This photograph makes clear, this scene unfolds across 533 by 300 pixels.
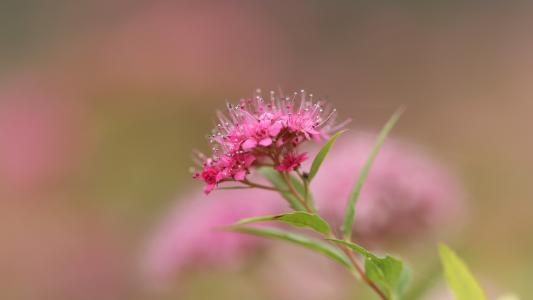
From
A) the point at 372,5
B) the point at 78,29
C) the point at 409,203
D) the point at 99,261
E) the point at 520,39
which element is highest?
the point at 78,29

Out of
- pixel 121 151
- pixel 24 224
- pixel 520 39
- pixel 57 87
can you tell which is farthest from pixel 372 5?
pixel 24 224

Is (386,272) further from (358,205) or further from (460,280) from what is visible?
(358,205)

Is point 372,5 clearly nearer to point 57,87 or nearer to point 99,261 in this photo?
point 57,87

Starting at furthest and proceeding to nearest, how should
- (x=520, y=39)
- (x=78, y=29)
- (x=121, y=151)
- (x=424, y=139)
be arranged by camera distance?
(x=78, y=29), (x=520, y=39), (x=424, y=139), (x=121, y=151)

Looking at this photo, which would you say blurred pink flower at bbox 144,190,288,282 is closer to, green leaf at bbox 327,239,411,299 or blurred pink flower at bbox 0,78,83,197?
green leaf at bbox 327,239,411,299

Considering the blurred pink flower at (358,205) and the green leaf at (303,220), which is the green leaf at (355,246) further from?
the blurred pink flower at (358,205)
